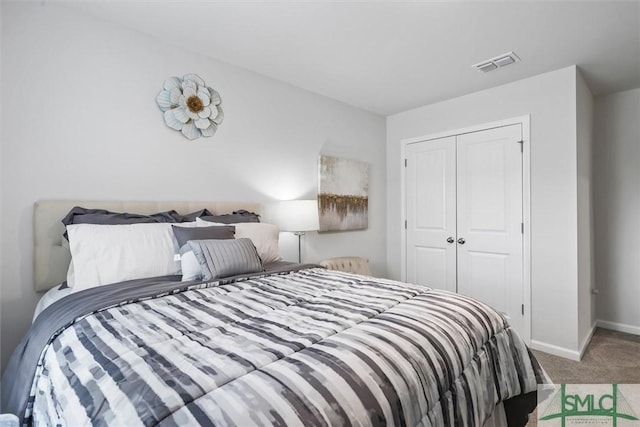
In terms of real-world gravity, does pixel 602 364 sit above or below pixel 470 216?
below

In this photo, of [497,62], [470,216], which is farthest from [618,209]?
[497,62]

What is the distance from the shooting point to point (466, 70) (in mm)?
2789

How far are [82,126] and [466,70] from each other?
9.86 feet

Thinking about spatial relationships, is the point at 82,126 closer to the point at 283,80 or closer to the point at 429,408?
the point at 283,80

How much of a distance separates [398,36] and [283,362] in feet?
7.56

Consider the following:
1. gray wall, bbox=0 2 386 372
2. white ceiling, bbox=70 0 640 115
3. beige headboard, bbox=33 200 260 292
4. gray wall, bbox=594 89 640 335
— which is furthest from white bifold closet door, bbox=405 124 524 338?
beige headboard, bbox=33 200 260 292

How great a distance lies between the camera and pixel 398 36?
2262 mm

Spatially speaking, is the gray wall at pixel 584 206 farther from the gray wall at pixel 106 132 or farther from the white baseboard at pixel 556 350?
the gray wall at pixel 106 132

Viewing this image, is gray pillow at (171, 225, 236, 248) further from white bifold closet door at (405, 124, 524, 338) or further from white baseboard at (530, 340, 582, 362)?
white baseboard at (530, 340, 582, 362)

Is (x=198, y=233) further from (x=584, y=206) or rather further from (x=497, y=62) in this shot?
(x=584, y=206)

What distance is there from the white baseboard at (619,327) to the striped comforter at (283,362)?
2782 millimetres

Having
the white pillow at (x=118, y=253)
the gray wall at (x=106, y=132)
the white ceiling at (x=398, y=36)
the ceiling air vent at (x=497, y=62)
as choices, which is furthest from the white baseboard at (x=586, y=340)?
the white pillow at (x=118, y=253)

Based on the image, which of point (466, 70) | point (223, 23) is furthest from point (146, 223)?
point (466, 70)

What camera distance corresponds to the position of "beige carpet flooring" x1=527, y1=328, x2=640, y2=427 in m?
2.31
